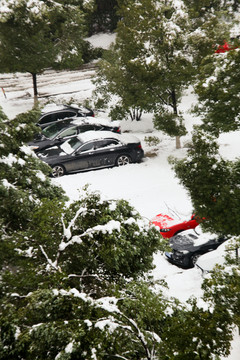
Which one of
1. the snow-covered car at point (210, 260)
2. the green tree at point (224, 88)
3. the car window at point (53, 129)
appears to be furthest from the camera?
the car window at point (53, 129)

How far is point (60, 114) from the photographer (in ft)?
59.2

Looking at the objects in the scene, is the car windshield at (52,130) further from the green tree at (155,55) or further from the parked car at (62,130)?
the green tree at (155,55)

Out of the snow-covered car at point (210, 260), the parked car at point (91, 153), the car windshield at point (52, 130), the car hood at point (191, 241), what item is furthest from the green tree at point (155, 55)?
the snow-covered car at point (210, 260)

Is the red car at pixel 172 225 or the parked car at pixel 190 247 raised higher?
the red car at pixel 172 225

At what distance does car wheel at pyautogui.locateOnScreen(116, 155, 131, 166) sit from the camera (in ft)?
48.8

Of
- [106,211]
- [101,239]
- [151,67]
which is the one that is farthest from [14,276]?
[151,67]

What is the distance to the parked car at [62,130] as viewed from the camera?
49.0 feet

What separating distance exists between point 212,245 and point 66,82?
2119cm

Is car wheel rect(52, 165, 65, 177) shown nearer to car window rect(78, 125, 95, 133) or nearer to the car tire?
the car tire

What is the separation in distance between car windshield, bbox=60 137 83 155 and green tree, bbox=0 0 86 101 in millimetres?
7477

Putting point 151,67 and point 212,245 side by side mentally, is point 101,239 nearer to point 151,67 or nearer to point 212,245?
point 212,245

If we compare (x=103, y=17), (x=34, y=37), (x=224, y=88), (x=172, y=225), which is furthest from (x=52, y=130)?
(x=103, y=17)

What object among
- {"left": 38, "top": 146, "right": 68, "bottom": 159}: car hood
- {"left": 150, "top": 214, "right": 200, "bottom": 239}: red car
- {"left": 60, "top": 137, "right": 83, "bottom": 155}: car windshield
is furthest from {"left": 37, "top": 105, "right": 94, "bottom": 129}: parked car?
{"left": 150, "top": 214, "right": 200, "bottom": 239}: red car

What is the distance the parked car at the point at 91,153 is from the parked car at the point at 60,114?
3.51 metres
